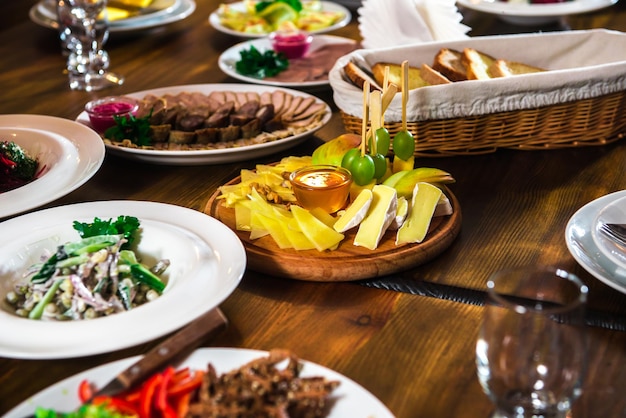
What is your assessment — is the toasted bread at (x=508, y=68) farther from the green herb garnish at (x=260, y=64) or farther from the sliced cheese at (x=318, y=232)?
the sliced cheese at (x=318, y=232)

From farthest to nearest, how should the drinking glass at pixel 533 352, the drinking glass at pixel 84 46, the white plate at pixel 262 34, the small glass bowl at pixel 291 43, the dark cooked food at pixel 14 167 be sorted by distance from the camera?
the white plate at pixel 262 34 < the small glass bowl at pixel 291 43 < the drinking glass at pixel 84 46 < the dark cooked food at pixel 14 167 < the drinking glass at pixel 533 352

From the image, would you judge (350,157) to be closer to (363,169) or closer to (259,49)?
(363,169)

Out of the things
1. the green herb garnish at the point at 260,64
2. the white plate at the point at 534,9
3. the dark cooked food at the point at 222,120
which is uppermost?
the dark cooked food at the point at 222,120

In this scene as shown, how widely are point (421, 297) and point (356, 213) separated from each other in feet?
Result: 0.67

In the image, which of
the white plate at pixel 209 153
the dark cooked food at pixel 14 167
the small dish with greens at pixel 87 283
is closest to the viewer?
the small dish with greens at pixel 87 283

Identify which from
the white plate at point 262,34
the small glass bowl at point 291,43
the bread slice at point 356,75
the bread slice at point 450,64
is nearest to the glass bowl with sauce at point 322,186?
the bread slice at point 356,75

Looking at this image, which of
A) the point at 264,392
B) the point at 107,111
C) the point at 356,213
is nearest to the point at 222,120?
the point at 107,111

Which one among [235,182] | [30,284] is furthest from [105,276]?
[235,182]

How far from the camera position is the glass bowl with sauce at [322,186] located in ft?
4.88

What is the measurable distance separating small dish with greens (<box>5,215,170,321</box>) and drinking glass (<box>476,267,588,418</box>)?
0.55 metres

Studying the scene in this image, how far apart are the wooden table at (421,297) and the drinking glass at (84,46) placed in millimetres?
119

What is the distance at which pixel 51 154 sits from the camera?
179 centimetres

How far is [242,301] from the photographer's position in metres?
→ 1.33

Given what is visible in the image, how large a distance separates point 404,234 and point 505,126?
572 mm
